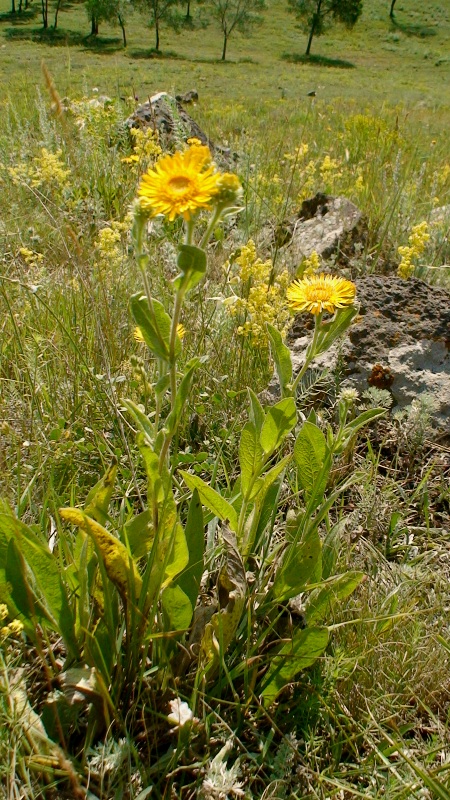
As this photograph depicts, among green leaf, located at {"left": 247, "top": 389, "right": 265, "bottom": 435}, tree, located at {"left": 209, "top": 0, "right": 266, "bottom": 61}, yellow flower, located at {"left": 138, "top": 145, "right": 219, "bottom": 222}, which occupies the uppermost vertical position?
tree, located at {"left": 209, "top": 0, "right": 266, "bottom": 61}

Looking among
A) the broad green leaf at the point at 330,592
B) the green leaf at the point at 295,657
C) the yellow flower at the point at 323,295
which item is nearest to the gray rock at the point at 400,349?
the yellow flower at the point at 323,295

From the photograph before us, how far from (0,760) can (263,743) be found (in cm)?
51

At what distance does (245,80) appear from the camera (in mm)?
27891

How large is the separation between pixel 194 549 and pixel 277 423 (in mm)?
330

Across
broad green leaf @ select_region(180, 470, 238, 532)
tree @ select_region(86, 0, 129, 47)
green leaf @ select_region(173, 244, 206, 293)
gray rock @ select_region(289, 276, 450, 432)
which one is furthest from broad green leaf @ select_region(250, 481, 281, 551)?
tree @ select_region(86, 0, 129, 47)

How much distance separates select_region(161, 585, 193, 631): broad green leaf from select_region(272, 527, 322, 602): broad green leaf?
21cm

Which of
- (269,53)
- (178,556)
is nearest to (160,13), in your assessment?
(269,53)

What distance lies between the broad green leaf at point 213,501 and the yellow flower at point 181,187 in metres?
0.54

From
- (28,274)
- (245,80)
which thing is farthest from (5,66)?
(28,274)

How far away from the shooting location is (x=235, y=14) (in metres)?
43.6

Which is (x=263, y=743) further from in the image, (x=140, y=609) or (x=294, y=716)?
(x=140, y=609)

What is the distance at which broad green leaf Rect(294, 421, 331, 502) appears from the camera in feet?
4.30

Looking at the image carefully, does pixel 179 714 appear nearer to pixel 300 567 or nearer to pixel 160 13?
pixel 300 567

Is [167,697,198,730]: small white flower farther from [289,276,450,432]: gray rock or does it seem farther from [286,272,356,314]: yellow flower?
[289,276,450,432]: gray rock
